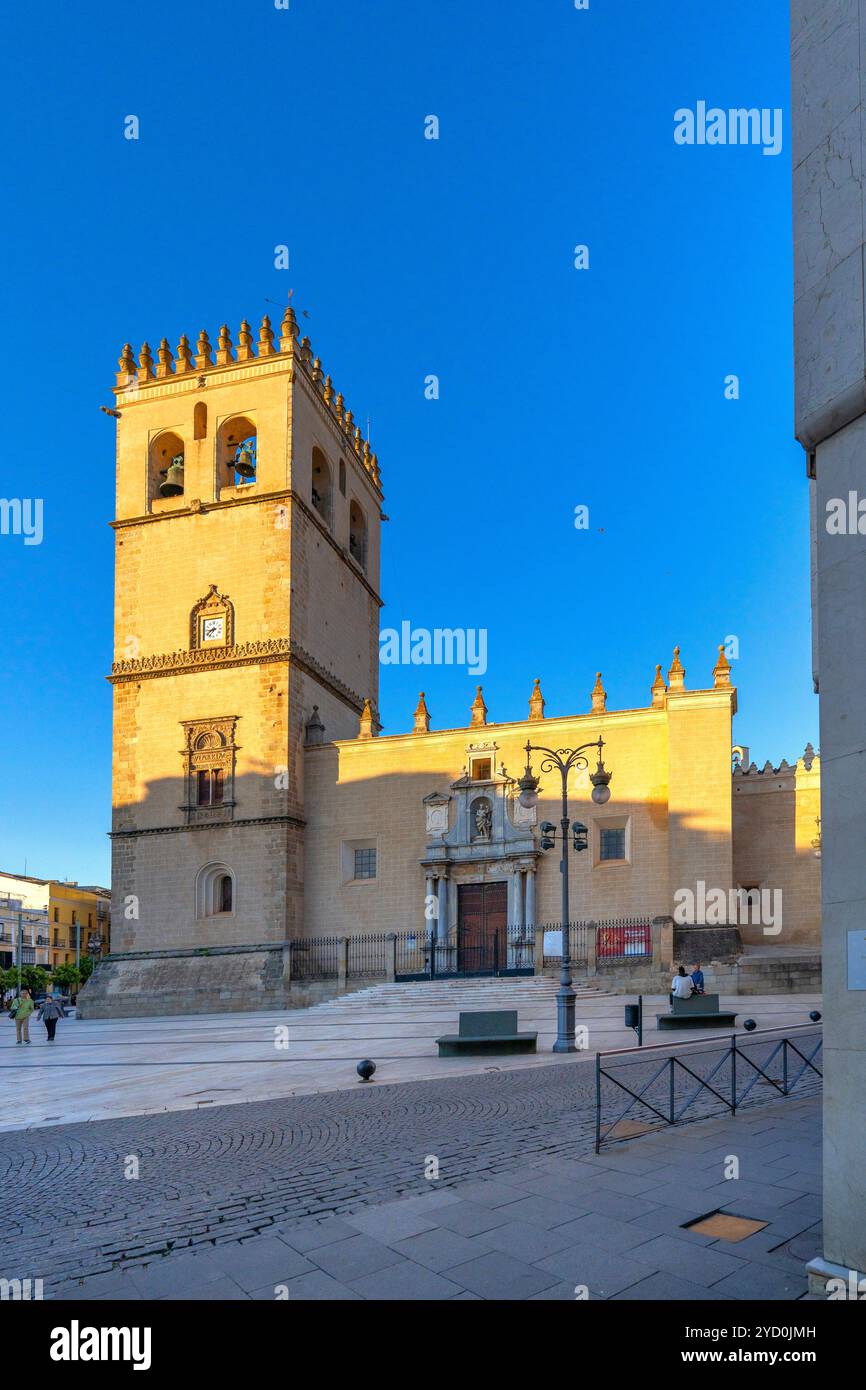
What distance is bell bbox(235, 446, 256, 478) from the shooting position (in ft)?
122

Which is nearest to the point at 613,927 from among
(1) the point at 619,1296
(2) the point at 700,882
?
(2) the point at 700,882

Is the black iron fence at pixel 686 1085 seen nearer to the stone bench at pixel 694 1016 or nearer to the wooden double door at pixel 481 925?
the stone bench at pixel 694 1016

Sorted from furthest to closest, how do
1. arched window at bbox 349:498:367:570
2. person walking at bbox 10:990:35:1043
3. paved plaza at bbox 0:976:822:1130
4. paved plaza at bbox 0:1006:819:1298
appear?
arched window at bbox 349:498:367:570
person walking at bbox 10:990:35:1043
paved plaza at bbox 0:976:822:1130
paved plaza at bbox 0:1006:819:1298

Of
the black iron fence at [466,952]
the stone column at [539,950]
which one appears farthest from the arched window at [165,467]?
the stone column at [539,950]

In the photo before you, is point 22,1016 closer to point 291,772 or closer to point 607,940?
point 291,772

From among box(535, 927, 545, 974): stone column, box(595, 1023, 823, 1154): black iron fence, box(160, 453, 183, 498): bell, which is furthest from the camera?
box(160, 453, 183, 498): bell

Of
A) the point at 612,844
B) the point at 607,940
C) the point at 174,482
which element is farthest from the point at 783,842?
the point at 174,482

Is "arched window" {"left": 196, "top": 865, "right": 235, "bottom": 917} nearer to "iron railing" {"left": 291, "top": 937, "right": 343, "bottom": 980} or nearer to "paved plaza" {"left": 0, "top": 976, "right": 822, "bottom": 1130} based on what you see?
"iron railing" {"left": 291, "top": 937, "right": 343, "bottom": 980}

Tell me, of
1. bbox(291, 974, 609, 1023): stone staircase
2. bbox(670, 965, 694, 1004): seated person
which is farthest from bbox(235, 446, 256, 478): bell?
bbox(670, 965, 694, 1004): seated person

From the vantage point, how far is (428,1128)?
9.84 meters

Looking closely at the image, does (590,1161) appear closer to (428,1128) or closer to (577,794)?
(428,1128)

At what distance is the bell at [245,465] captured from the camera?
37250 mm

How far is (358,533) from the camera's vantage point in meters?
45.0

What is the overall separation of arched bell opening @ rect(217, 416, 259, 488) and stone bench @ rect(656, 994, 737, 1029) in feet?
87.5
